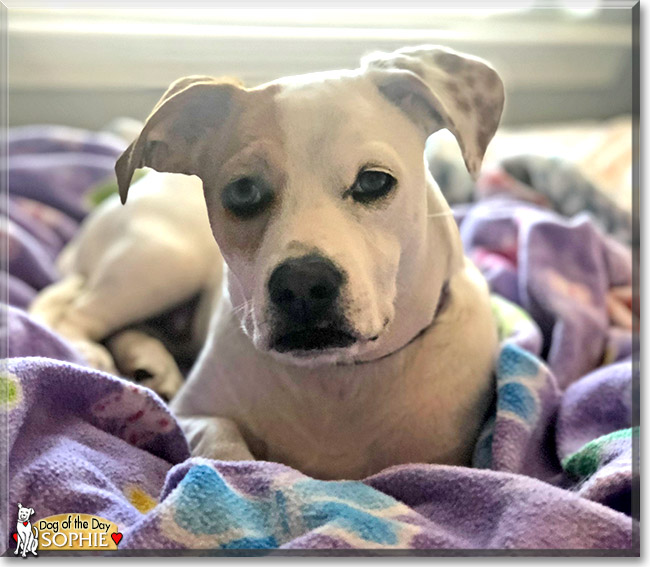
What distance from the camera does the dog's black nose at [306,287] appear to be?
750mm

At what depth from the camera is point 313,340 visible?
2.61 ft

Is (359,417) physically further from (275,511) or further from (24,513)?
→ (24,513)

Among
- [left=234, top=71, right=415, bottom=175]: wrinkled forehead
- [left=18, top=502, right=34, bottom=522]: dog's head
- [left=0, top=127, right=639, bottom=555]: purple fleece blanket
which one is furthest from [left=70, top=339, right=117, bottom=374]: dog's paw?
[left=234, top=71, right=415, bottom=175]: wrinkled forehead

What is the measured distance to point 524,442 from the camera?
943mm

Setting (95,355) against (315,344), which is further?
(95,355)

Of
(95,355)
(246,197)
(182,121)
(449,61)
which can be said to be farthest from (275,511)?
(95,355)

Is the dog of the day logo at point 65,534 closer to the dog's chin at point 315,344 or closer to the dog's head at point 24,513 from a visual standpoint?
the dog's head at point 24,513

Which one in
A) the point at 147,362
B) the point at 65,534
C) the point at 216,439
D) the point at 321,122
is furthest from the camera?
the point at 147,362

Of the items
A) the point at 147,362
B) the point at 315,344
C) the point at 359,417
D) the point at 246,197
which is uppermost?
the point at 246,197

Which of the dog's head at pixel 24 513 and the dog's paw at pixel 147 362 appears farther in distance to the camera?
the dog's paw at pixel 147 362

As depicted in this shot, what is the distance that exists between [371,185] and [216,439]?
40cm

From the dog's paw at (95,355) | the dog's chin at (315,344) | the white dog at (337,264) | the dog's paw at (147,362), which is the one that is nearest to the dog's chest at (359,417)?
the white dog at (337,264)

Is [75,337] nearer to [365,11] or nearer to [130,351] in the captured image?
[130,351]

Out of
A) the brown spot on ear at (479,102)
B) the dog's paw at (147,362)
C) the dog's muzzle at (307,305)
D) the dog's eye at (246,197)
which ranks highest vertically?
the brown spot on ear at (479,102)
